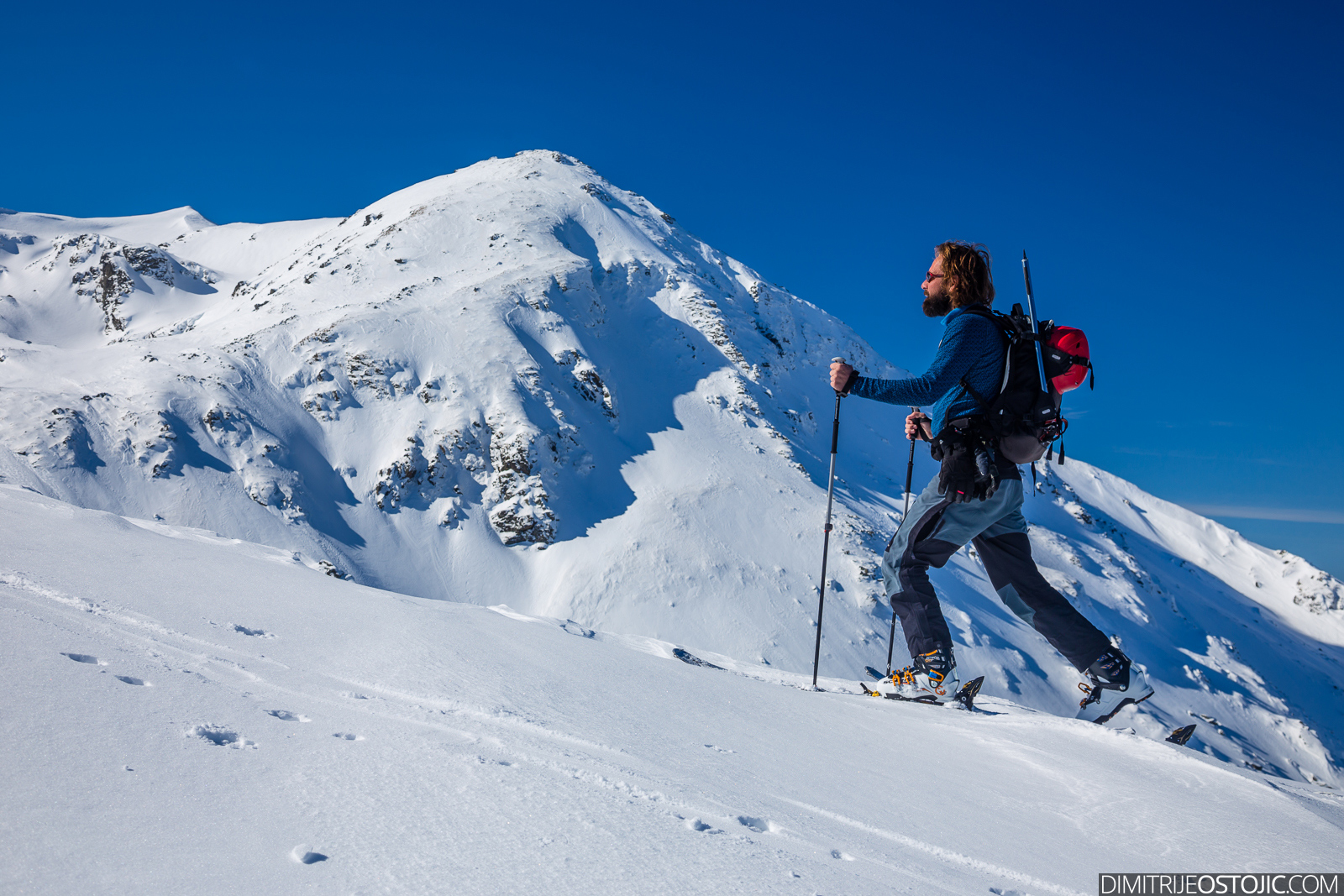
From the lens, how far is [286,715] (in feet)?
9.43

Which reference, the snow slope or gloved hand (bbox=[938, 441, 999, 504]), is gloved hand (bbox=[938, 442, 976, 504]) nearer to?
gloved hand (bbox=[938, 441, 999, 504])

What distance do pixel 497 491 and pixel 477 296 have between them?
1437 cm

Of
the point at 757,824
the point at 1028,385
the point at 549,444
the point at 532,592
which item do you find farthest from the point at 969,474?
the point at 549,444

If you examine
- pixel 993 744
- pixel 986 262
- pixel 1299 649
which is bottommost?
pixel 1299 649

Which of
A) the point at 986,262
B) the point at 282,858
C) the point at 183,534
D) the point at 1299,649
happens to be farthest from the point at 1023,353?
the point at 1299,649

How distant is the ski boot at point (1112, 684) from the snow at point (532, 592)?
394 mm

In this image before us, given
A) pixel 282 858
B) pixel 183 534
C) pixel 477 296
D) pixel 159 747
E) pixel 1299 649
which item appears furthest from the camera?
pixel 1299 649

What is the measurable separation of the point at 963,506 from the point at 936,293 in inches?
63.4

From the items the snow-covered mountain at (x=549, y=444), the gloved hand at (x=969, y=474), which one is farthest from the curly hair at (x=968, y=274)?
the snow-covered mountain at (x=549, y=444)

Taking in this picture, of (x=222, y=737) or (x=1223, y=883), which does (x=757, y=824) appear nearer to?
(x=1223, y=883)

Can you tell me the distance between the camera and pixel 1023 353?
4559 mm

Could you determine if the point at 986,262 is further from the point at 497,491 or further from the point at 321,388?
the point at 321,388

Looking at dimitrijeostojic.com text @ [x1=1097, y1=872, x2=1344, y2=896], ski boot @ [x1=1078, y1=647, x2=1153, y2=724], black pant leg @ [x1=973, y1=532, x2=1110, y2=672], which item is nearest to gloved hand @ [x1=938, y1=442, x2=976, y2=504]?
black pant leg @ [x1=973, y1=532, x2=1110, y2=672]

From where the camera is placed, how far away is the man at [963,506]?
454 centimetres
